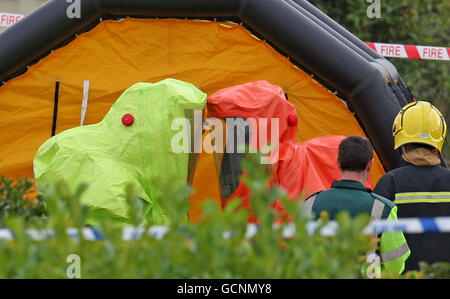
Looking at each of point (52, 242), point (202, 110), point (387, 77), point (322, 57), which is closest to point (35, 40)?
point (202, 110)

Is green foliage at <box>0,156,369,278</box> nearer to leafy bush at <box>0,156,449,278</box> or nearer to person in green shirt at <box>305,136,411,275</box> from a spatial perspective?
leafy bush at <box>0,156,449,278</box>

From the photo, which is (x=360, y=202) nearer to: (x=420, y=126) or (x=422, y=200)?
(x=422, y=200)

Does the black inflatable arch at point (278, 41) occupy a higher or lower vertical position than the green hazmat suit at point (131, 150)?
higher

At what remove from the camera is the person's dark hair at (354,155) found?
377 cm

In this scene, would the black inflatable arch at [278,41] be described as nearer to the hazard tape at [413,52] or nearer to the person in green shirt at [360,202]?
the person in green shirt at [360,202]

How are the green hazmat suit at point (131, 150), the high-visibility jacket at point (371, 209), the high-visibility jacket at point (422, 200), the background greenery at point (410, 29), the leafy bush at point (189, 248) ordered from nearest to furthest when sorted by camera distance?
the leafy bush at point (189, 248)
the high-visibility jacket at point (371, 209)
the high-visibility jacket at point (422, 200)
the green hazmat suit at point (131, 150)
the background greenery at point (410, 29)

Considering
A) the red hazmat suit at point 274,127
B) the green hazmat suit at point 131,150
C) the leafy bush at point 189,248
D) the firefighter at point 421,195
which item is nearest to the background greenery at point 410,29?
the red hazmat suit at point 274,127

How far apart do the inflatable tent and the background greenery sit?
18.8 ft

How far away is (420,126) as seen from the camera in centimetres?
462

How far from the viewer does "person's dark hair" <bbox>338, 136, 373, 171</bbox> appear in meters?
3.77

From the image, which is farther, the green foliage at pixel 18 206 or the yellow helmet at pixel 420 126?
the yellow helmet at pixel 420 126

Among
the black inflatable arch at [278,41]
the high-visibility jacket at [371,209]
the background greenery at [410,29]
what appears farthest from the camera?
the background greenery at [410,29]

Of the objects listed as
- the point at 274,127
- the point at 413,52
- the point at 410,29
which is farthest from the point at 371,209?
the point at 410,29

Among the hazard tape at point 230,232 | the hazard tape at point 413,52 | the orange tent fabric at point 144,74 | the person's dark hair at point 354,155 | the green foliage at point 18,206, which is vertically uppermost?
the hazard tape at point 413,52
